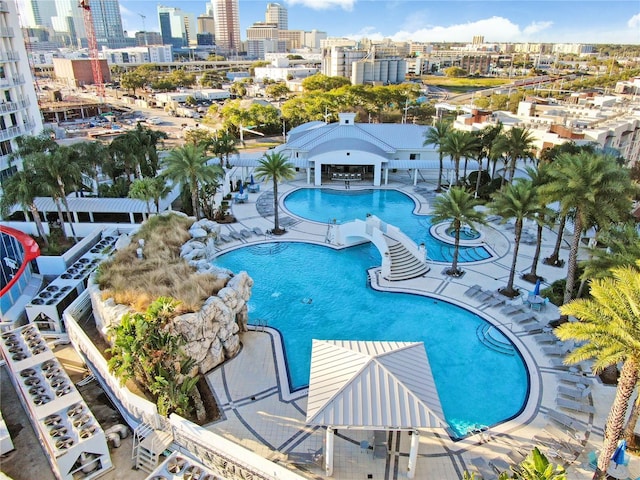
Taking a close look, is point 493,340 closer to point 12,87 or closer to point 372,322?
point 372,322

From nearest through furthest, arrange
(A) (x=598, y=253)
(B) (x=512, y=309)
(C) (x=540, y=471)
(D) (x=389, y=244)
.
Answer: (C) (x=540, y=471)
(A) (x=598, y=253)
(B) (x=512, y=309)
(D) (x=389, y=244)

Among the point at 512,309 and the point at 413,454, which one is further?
the point at 512,309

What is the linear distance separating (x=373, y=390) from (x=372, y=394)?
0.17 metres

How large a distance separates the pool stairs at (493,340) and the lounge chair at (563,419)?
470 cm

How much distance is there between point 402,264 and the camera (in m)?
32.5

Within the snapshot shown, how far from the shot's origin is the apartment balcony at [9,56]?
4270cm

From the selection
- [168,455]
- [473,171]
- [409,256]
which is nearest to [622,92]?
[473,171]

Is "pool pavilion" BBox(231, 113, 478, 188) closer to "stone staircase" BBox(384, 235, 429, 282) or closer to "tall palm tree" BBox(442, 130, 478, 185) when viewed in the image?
"tall palm tree" BBox(442, 130, 478, 185)

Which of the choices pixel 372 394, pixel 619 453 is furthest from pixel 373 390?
pixel 619 453

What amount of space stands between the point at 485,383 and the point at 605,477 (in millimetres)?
6604

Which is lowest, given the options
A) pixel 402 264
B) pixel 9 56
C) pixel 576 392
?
pixel 576 392

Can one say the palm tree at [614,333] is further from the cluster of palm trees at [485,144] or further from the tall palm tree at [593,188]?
the cluster of palm trees at [485,144]

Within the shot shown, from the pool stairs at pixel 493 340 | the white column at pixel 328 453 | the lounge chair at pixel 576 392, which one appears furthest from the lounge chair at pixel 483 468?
the pool stairs at pixel 493 340

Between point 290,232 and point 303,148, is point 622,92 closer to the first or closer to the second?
point 303,148
